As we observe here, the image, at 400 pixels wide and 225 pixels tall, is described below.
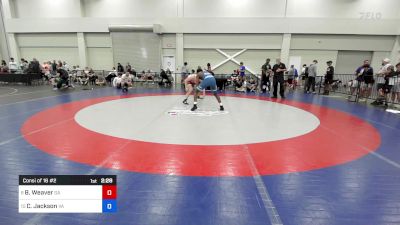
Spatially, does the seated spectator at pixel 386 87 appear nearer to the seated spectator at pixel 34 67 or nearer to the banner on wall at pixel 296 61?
the banner on wall at pixel 296 61

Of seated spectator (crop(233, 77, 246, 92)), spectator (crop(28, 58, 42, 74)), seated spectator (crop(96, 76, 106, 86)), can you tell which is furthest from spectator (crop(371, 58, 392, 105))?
spectator (crop(28, 58, 42, 74))

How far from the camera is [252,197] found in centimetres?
298

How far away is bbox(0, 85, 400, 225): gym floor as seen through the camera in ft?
8.75

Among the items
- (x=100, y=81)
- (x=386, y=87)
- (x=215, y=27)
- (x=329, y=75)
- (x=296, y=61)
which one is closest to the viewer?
(x=386, y=87)

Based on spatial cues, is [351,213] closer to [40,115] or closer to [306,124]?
[306,124]

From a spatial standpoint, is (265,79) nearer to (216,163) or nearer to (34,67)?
(216,163)

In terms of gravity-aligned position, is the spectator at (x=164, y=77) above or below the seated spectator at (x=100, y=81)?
above

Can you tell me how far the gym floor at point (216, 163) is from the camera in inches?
105

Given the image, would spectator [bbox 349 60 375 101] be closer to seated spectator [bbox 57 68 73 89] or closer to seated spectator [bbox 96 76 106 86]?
seated spectator [bbox 57 68 73 89]

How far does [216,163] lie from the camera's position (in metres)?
3.94

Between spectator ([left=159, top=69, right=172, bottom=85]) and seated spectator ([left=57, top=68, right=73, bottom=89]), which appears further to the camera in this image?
spectator ([left=159, top=69, right=172, bottom=85])

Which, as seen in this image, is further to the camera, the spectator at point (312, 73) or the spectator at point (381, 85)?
the spectator at point (312, 73)

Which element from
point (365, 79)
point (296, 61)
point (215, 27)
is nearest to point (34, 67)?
point (215, 27)

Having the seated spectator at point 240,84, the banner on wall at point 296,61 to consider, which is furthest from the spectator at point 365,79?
the banner on wall at point 296,61
